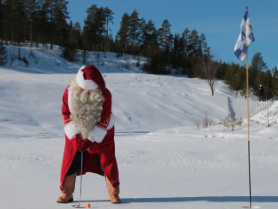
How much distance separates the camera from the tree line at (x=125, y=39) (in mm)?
35359

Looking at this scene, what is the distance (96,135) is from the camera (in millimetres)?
3564

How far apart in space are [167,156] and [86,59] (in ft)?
128

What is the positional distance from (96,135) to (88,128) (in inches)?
4.7

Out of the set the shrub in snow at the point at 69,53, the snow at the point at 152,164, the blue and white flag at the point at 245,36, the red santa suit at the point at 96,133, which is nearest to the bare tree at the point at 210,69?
the snow at the point at 152,164

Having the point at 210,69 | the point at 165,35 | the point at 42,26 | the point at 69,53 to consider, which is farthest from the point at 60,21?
the point at 210,69

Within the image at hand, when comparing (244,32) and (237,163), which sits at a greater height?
(244,32)

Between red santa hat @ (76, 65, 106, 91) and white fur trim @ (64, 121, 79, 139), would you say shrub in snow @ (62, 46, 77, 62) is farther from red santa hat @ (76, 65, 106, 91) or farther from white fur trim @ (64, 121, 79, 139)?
white fur trim @ (64, 121, 79, 139)

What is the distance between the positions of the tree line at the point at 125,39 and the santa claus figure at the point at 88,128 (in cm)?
2691

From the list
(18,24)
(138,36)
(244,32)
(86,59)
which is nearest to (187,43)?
(138,36)

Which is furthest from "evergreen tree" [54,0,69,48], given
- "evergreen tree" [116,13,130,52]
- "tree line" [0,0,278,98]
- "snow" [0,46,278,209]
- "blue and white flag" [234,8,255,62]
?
"blue and white flag" [234,8,255,62]

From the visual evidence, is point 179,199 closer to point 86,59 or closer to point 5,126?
point 5,126

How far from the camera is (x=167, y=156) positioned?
702 cm

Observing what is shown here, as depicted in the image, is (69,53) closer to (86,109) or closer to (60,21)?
(60,21)

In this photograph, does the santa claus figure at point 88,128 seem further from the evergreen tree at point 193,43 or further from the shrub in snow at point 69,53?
the evergreen tree at point 193,43
